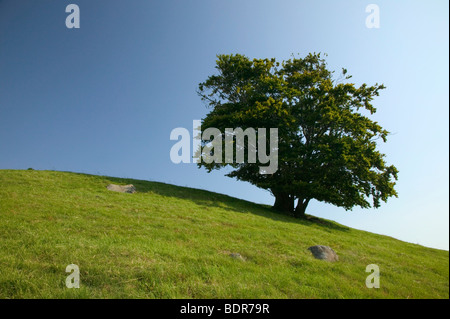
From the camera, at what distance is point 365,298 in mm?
6863

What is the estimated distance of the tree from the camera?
79.5 ft

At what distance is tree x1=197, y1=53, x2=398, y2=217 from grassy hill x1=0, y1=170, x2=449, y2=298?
11339mm

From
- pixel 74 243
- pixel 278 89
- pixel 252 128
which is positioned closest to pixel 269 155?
pixel 252 128

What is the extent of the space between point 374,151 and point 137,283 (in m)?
27.2

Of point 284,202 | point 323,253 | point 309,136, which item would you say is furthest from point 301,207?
point 323,253

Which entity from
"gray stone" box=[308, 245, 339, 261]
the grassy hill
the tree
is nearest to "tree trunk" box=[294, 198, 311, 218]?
the tree

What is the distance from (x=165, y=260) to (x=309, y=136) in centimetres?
2470

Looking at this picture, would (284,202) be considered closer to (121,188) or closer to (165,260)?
(121,188)

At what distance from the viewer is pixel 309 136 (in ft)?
92.6

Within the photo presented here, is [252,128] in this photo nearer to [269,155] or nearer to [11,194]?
[269,155]

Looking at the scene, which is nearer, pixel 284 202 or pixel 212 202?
pixel 212 202

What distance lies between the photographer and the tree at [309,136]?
24.2 m

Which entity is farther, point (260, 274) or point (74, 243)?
point (74, 243)
